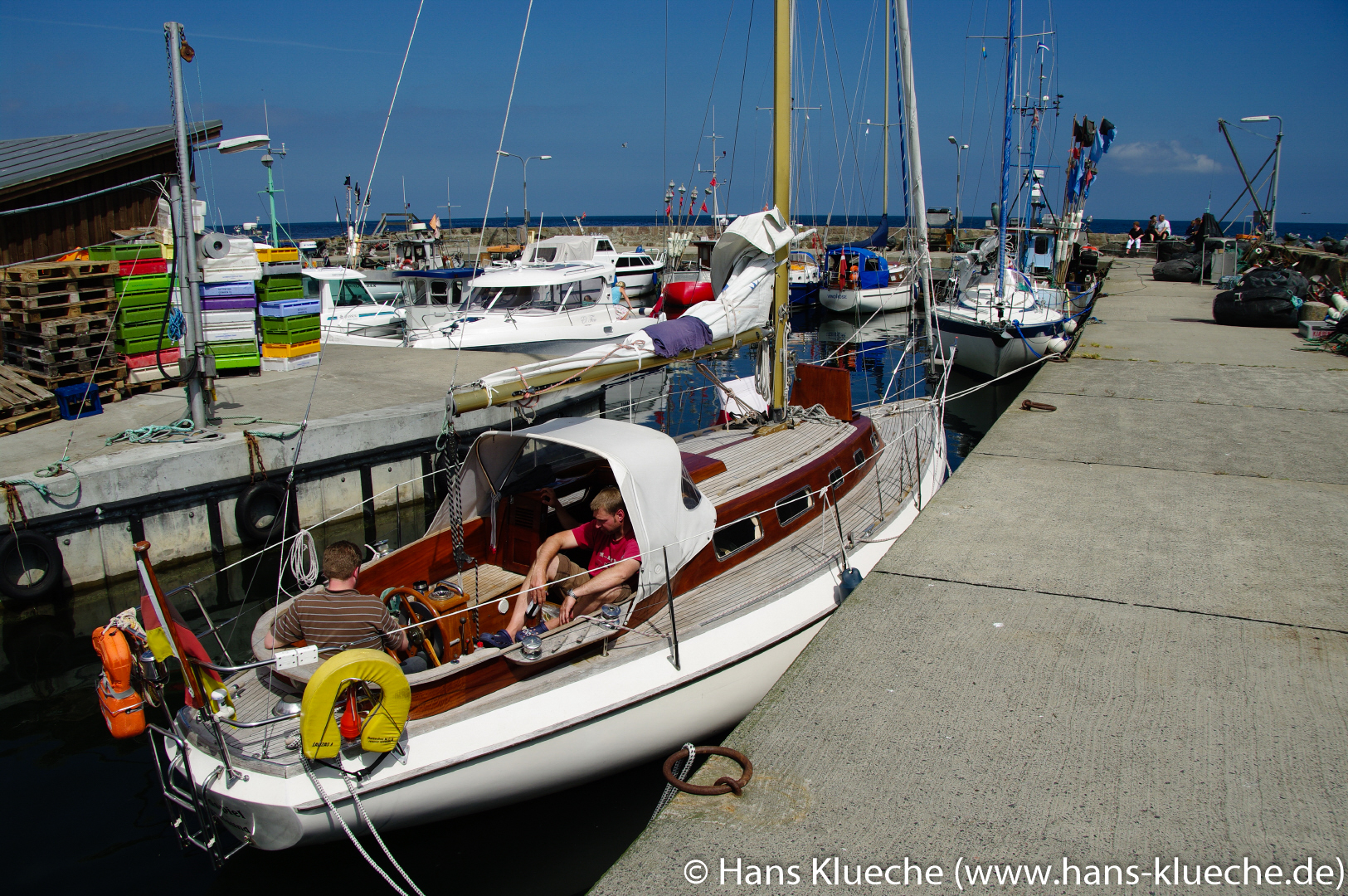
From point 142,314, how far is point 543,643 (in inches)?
393

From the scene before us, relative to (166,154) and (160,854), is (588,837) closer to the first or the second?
(160,854)

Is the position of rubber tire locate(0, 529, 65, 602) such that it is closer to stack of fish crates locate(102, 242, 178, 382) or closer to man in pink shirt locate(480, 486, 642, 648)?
stack of fish crates locate(102, 242, 178, 382)

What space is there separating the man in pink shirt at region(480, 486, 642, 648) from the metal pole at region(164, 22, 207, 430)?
6.27m

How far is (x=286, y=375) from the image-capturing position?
46.6ft

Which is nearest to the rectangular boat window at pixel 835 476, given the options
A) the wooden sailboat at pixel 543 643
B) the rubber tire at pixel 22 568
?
the wooden sailboat at pixel 543 643

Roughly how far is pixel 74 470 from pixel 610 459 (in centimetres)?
684

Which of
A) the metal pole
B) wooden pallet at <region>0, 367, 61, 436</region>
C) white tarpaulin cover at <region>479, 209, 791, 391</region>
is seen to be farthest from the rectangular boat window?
wooden pallet at <region>0, 367, 61, 436</region>

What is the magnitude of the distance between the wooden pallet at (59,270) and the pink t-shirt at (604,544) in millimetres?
9403

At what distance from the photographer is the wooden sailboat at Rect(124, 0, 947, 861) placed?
4535 mm

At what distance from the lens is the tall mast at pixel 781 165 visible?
28.0 ft

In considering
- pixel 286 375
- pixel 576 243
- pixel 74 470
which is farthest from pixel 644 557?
pixel 576 243

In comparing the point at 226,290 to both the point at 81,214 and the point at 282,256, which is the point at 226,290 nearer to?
the point at 81,214

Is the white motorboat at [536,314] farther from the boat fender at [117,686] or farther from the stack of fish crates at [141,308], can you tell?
the boat fender at [117,686]

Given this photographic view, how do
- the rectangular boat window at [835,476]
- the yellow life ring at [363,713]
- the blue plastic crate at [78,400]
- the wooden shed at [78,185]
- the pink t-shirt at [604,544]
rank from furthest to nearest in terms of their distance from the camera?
1. the wooden shed at [78,185]
2. the blue plastic crate at [78,400]
3. the rectangular boat window at [835,476]
4. the pink t-shirt at [604,544]
5. the yellow life ring at [363,713]
